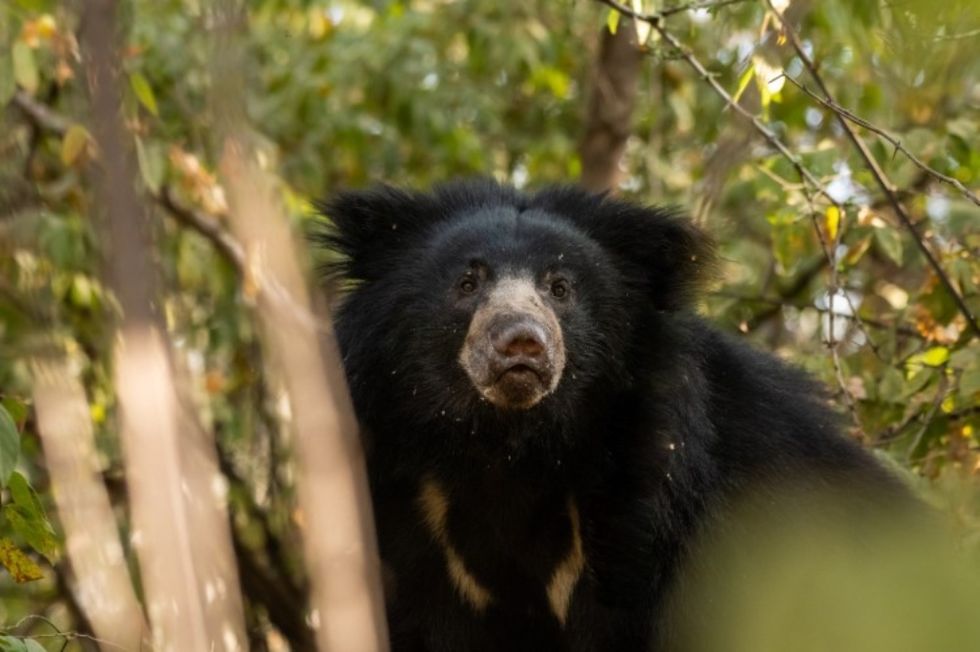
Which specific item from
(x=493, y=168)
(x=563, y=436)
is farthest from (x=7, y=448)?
(x=493, y=168)

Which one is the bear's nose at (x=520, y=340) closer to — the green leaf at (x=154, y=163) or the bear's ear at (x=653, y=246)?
the bear's ear at (x=653, y=246)

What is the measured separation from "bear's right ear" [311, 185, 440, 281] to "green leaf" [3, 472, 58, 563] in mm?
1414

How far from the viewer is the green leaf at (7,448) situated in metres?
2.66

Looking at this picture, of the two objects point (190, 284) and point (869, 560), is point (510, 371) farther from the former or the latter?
point (190, 284)

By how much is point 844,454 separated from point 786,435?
205 mm

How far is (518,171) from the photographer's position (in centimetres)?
772

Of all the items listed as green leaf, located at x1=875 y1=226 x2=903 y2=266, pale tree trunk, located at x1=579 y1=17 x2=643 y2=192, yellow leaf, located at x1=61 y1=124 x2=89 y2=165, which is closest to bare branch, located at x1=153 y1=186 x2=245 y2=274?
yellow leaf, located at x1=61 y1=124 x2=89 y2=165

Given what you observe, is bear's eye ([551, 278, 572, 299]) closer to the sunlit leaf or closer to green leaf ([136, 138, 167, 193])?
the sunlit leaf

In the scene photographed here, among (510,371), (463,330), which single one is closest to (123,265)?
(510,371)

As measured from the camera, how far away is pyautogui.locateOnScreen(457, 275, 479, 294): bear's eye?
3994mm

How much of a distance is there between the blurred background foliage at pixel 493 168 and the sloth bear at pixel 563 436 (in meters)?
0.32

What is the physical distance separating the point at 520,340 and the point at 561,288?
43 centimetres

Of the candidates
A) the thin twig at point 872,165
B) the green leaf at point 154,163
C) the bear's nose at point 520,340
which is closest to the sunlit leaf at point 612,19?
the thin twig at point 872,165

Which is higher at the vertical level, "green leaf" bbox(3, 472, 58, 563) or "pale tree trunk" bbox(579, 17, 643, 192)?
"pale tree trunk" bbox(579, 17, 643, 192)
